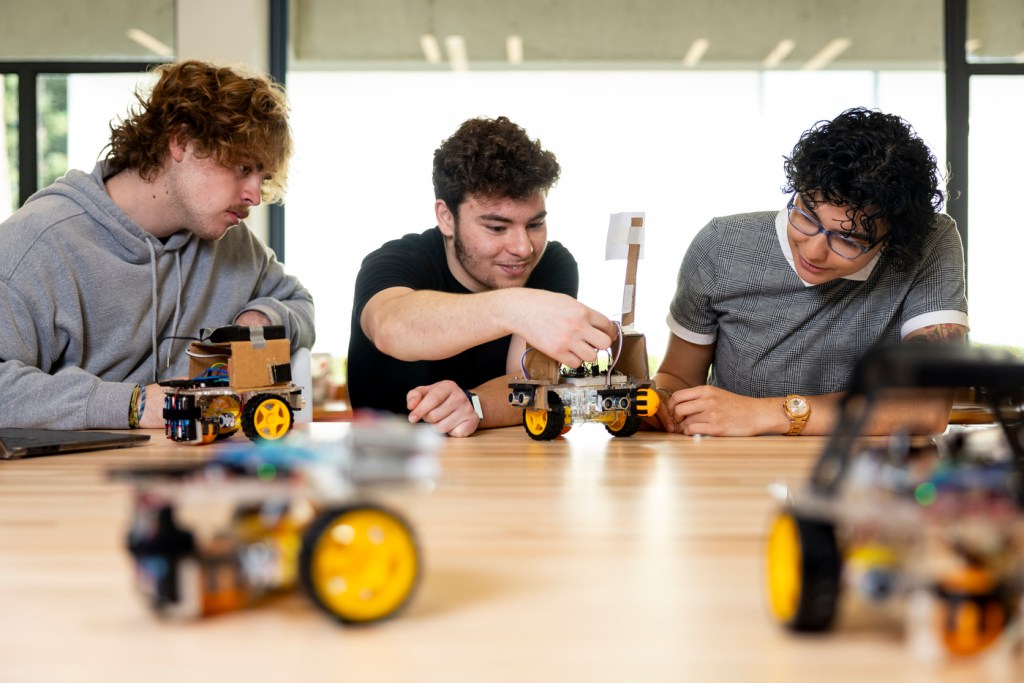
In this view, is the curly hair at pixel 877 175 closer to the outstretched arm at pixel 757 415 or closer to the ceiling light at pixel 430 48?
the outstretched arm at pixel 757 415

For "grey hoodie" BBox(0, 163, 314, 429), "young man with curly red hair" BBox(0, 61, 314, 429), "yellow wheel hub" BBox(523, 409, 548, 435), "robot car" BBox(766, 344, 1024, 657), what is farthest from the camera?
"young man with curly red hair" BBox(0, 61, 314, 429)

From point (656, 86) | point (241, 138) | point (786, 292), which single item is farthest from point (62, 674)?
point (656, 86)

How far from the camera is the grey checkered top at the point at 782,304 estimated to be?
1.72 meters

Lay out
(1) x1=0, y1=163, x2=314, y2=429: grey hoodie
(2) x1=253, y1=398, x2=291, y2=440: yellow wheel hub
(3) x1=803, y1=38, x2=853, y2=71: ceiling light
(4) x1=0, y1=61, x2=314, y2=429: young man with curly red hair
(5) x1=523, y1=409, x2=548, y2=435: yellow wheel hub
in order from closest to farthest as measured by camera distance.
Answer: (2) x1=253, y1=398, x2=291, y2=440: yellow wheel hub
(5) x1=523, y1=409, x2=548, y2=435: yellow wheel hub
(1) x1=0, y1=163, x2=314, y2=429: grey hoodie
(4) x1=0, y1=61, x2=314, y2=429: young man with curly red hair
(3) x1=803, y1=38, x2=853, y2=71: ceiling light

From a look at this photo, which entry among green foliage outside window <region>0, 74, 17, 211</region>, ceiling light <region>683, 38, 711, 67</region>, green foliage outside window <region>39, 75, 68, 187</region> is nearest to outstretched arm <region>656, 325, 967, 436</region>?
ceiling light <region>683, 38, 711, 67</region>

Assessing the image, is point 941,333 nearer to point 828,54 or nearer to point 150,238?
point 150,238

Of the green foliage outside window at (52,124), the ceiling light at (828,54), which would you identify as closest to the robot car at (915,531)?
the ceiling light at (828,54)

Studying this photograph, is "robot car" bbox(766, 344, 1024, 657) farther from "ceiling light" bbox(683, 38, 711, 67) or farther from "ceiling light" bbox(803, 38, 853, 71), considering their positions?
"ceiling light" bbox(803, 38, 853, 71)

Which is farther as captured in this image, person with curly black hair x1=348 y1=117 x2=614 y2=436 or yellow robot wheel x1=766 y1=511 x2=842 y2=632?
person with curly black hair x1=348 y1=117 x2=614 y2=436

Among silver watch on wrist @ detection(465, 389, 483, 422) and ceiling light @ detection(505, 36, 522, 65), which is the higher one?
ceiling light @ detection(505, 36, 522, 65)

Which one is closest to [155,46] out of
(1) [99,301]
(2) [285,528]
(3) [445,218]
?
(1) [99,301]

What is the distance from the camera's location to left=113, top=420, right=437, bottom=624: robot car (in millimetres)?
393

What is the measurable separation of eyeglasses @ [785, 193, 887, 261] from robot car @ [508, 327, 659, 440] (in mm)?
477

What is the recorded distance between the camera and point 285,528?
41 cm
